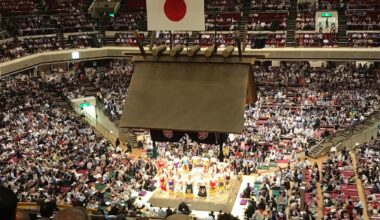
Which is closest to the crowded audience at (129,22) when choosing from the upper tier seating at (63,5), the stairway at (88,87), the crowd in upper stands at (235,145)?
the crowd in upper stands at (235,145)

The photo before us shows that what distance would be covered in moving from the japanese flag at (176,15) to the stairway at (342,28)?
17.1 m

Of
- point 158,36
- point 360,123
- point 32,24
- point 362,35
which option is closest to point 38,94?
point 32,24

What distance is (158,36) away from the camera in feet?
85.5

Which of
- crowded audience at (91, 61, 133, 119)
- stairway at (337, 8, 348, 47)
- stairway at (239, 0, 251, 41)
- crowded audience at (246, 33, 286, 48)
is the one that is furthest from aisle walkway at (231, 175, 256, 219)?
stairway at (239, 0, 251, 41)

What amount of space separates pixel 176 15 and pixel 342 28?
1810 cm

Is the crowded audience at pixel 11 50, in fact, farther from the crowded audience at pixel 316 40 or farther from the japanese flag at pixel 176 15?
the japanese flag at pixel 176 15

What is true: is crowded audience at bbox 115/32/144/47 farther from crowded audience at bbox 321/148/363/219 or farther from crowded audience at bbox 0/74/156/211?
crowded audience at bbox 321/148/363/219

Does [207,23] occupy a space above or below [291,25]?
above

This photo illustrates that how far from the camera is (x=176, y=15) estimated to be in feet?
28.3

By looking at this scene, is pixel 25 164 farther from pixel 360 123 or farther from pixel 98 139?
pixel 360 123

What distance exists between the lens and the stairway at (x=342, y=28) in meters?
24.2

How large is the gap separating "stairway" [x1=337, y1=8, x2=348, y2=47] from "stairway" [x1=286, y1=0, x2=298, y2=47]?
2134 mm

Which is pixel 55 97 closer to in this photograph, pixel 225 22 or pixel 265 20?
pixel 225 22

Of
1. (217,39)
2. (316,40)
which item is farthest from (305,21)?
(217,39)
